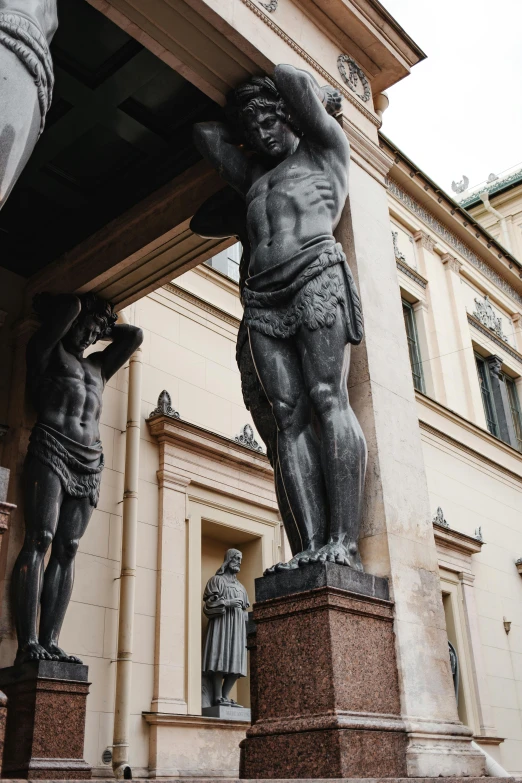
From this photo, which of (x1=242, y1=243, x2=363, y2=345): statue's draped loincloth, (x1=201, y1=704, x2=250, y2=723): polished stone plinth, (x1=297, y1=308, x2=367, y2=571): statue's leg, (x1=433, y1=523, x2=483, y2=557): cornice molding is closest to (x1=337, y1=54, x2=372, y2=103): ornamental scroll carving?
(x1=242, y1=243, x2=363, y2=345): statue's draped loincloth

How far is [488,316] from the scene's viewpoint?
20.0 meters

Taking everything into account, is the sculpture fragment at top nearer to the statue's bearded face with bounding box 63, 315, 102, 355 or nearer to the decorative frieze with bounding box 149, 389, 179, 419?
the statue's bearded face with bounding box 63, 315, 102, 355

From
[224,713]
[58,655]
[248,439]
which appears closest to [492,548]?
[248,439]

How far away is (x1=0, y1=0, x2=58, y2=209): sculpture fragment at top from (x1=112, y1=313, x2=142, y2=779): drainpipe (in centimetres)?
570

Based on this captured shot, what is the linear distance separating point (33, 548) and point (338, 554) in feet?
11.0

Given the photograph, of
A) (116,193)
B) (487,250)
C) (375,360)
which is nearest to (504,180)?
(487,250)

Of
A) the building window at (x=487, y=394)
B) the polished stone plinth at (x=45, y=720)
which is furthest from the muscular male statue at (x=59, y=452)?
the building window at (x=487, y=394)

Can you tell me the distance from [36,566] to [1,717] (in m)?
4.41

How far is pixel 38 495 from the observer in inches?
277

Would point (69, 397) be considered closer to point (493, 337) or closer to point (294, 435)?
point (294, 435)

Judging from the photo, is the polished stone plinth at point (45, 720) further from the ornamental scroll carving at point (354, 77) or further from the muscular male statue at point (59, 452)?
the ornamental scroll carving at point (354, 77)

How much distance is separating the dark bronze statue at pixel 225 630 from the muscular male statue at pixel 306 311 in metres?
5.13

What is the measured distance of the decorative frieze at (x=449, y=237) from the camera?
59.5ft

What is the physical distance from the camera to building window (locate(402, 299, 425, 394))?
1691cm
